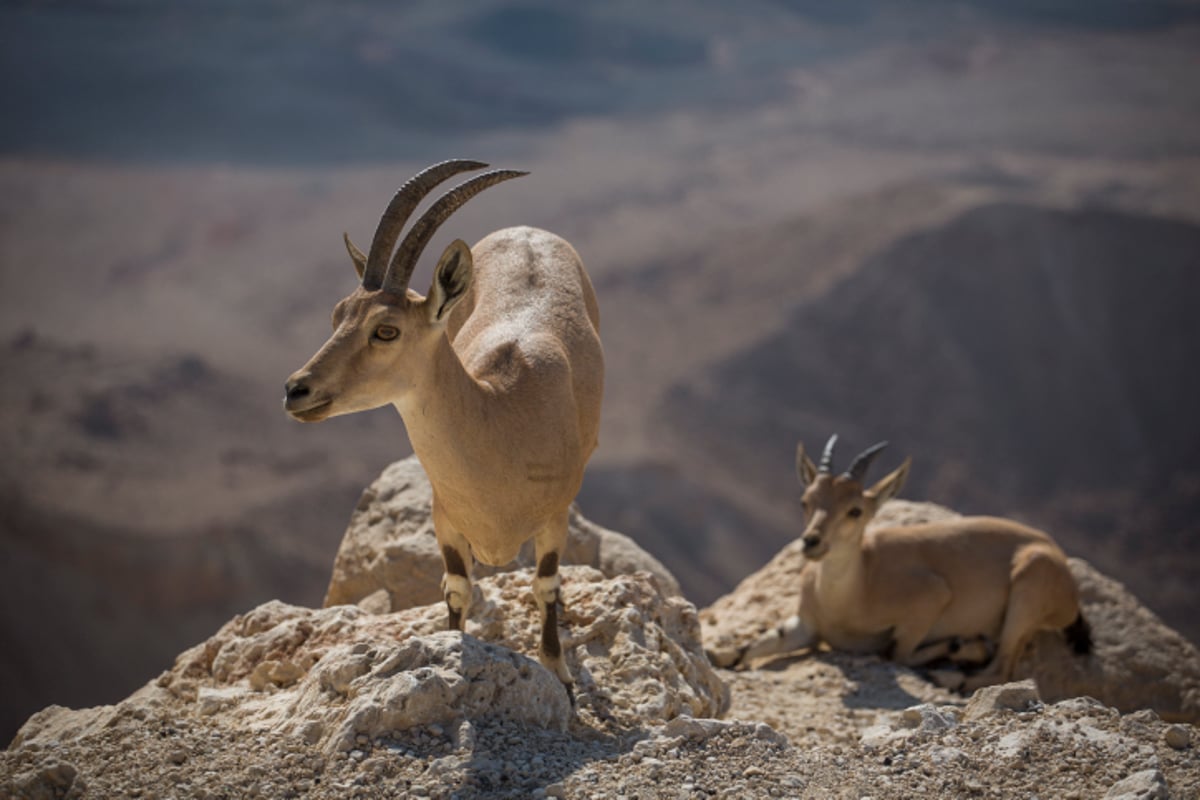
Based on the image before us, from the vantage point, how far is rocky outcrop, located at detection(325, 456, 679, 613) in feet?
29.2

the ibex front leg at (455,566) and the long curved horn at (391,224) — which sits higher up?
the long curved horn at (391,224)

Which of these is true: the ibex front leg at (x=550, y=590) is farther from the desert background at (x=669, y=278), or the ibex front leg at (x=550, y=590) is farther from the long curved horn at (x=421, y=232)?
the desert background at (x=669, y=278)

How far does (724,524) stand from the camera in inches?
1117

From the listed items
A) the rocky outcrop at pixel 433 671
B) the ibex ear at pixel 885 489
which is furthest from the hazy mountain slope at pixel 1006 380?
the rocky outcrop at pixel 433 671

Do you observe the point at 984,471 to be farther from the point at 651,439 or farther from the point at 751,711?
the point at 751,711

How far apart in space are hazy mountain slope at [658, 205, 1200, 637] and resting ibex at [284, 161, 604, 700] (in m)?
22.9

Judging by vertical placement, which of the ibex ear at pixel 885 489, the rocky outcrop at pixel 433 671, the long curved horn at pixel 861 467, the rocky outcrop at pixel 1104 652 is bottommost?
the rocky outcrop at pixel 1104 652

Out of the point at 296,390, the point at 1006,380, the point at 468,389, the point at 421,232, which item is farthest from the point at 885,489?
the point at 1006,380

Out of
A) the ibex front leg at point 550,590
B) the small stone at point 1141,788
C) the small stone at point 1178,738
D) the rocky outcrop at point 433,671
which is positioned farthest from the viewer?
the ibex front leg at point 550,590

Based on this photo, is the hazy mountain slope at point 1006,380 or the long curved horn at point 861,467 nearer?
the long curved horn at point 861,467

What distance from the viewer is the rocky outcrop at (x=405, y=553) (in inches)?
351

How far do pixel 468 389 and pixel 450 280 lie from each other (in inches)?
22.3

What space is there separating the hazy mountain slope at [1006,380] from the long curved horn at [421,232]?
2381cm

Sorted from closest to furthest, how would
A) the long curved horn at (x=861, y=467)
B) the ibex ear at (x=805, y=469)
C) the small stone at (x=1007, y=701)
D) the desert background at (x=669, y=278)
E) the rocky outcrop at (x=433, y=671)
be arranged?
the rocky outcrop at (x=433, y=671) < the small stone at (x=1007, y=701) < the long curved horn at (x=861, y=467) < the ibex ear at (x=805, y=469) < the desert background at (x=669, y=278)
